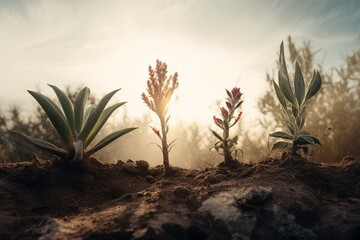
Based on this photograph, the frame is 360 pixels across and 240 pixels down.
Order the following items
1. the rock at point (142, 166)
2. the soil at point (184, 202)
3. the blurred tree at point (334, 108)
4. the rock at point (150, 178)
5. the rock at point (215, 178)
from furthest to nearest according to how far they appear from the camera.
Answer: the blurred tree at point (334, 108) < the rock at point (142, 166) < the rock at point (150, 178) < the rock at point (215, 178) < the soil at point (184, 202)

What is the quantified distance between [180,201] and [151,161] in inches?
601

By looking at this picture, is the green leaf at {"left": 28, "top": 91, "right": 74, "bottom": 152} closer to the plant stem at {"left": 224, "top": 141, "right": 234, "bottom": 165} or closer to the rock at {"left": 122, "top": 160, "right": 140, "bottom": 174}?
the rock at {"left": 122, "top": 160, "right": 140, "bottom": 174}

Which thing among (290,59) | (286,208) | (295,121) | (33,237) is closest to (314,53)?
(290,59)

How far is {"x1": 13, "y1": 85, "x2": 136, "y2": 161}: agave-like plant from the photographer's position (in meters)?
2.91

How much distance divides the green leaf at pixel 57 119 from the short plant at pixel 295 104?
1.85 metres

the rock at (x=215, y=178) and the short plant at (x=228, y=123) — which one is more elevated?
the short plant at (x=228, y=123)

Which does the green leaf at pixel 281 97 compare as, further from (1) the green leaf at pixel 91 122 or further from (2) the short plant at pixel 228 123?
(1) the green leaf at pixel 91 122

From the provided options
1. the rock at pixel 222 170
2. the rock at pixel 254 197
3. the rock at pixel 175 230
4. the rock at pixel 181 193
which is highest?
the rock at pixel 222 170

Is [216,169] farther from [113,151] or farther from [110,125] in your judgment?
[110,125]

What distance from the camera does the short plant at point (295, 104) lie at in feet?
9.37

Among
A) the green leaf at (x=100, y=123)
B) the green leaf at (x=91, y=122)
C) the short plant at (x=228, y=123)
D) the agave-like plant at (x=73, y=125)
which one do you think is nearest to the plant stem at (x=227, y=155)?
the short plant at (x=228, y=123)

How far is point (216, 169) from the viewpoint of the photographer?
2908mm

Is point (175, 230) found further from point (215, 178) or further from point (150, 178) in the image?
point (150, 178)

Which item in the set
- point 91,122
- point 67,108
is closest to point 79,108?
point 67,108
